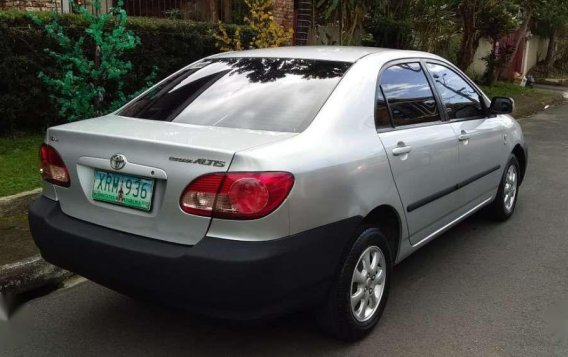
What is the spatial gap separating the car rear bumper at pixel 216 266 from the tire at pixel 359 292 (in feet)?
0.36

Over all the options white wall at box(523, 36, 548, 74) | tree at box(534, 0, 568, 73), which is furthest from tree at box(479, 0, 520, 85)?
white wall at box(523, 36, 548, 74)

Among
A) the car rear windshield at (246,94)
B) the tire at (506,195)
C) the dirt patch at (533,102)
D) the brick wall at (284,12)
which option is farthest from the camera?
the dirt patch at (533,102)

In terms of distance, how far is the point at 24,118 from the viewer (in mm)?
6684

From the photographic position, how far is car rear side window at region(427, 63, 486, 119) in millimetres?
4141

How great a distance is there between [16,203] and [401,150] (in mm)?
3283

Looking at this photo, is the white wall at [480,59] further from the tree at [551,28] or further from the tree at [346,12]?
the tree at [346,12]

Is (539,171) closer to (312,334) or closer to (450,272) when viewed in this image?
(450,272)

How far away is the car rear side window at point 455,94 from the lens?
414cm

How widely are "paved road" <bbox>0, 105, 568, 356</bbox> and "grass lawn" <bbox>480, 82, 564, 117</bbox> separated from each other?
971cm

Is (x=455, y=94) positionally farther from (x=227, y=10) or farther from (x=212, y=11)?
(x=227, y=10)

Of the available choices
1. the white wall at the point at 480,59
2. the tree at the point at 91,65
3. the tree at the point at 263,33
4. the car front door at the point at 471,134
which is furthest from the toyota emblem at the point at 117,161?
the white wall at the point at 480,59

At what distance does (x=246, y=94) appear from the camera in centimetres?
329

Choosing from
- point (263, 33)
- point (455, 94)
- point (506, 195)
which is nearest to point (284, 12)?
point (263, 33)

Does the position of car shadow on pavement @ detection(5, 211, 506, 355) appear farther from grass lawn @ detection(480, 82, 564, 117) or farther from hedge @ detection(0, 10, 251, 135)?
grass lawn @ detection(480, 82, 564, 117)
